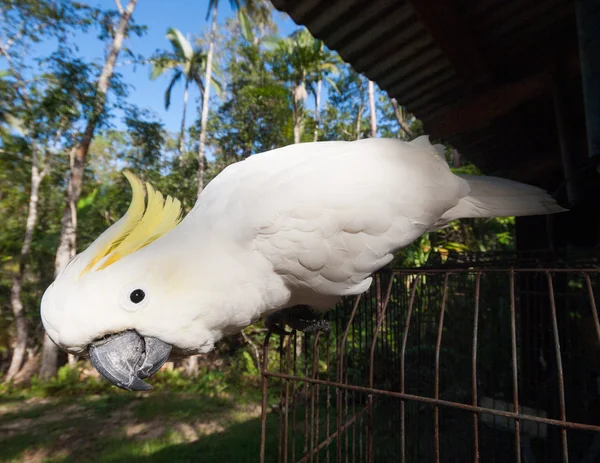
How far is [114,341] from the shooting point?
103 centimetres

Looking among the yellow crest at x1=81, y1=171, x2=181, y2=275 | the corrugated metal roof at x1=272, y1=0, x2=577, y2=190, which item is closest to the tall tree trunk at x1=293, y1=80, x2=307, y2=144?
the corrugated metal roof at x1=272, y1=0, x2=577, y2=190

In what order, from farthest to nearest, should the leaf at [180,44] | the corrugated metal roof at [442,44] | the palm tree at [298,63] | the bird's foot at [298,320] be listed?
the leaf at [180,44] → the palm tree at [298,63] → the bird's foot at [298,320] → the corrugated metal roof at [442,44]

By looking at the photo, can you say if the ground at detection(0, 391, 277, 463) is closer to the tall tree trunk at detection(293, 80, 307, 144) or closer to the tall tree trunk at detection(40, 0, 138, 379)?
the tall tree trunk at detection(40, 0, 138, 379)

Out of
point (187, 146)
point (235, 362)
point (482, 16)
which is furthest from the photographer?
point (187, 146)

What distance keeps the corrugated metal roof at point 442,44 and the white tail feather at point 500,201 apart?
0.55 m

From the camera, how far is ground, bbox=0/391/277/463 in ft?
10.3

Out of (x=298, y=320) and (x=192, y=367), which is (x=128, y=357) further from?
(x=192, y=367)

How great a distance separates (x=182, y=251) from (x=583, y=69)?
1624 mm

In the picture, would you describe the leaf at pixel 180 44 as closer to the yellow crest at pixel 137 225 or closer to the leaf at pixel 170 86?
the leaf at pixel 170 86

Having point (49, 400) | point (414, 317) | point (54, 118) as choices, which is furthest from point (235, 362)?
point (54, 118)

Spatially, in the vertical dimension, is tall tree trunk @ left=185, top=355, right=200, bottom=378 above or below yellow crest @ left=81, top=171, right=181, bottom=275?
below

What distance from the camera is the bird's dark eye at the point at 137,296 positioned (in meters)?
1.01

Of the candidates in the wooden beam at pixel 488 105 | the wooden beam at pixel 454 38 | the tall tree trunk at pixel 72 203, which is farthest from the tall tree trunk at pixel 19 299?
the wooden beam at pixel 454 38

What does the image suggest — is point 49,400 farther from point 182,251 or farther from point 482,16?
point 482,16
